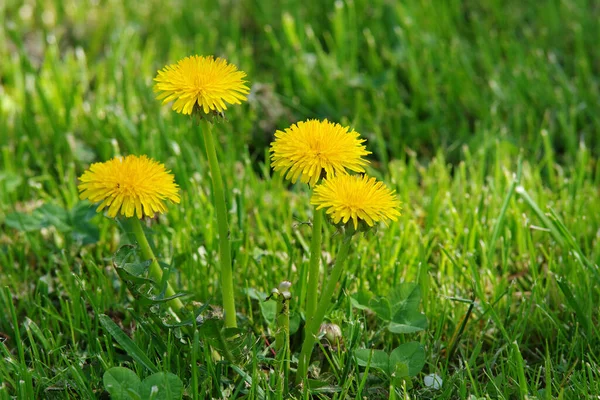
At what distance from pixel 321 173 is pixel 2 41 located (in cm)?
240

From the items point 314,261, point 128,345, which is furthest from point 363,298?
point 128,345

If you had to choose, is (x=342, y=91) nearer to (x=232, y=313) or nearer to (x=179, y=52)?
(x=179, y=52)

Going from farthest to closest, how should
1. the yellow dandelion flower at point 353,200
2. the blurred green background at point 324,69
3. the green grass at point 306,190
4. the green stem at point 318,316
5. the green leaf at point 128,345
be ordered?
1. the blurred green background at point 324,69
2. the green grass at point 306,190
3. the green leaf at point 128,345
4. the green stem at point 318,316
5. the yellow dandelion flower at point 353,200

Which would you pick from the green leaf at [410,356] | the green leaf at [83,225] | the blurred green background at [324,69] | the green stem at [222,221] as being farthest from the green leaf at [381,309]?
the blurred green background at [324,69]

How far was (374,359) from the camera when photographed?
1663 millimetres

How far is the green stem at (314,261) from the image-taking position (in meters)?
1.50

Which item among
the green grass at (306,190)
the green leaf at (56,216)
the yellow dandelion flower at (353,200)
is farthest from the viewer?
the green leaf at (56,216)

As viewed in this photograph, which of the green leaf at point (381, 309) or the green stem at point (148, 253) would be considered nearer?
the green stem at point (148, 253)

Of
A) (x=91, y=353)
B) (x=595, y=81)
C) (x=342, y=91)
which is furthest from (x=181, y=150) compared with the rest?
(x=595, y=81)

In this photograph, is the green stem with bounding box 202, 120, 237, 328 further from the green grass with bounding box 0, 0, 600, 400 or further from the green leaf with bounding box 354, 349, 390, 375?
the green leaf with bounding box 354, 349, 390, 375

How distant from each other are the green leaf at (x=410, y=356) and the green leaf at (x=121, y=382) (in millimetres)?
564

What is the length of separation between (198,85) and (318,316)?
54 cm

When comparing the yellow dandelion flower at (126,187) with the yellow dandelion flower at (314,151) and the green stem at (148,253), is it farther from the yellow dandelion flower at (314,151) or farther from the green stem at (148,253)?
the yellow dandelion flower at (314,151)

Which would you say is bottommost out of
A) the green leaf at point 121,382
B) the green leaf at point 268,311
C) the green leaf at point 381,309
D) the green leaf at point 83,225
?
the green leaf at point 381,309
